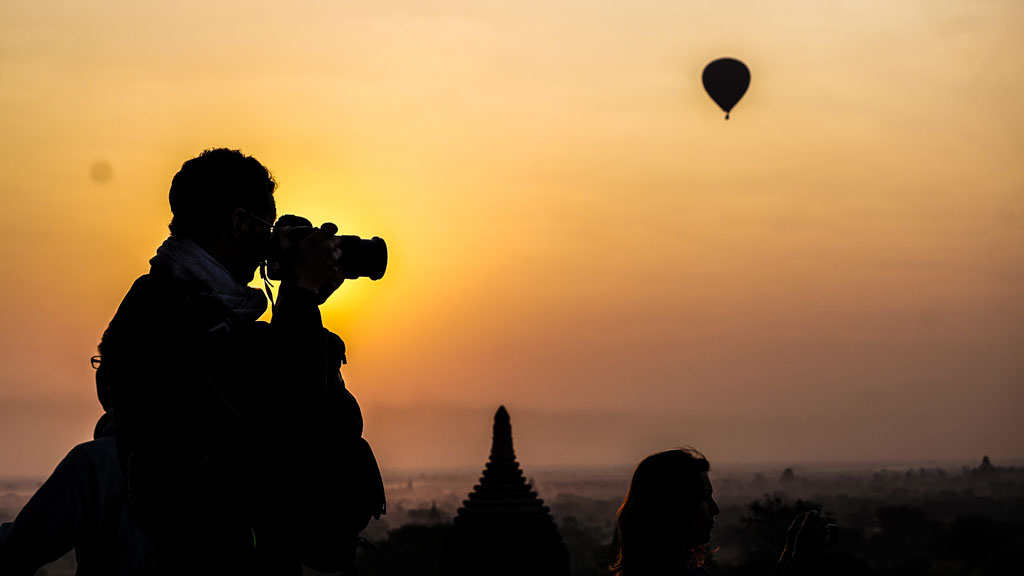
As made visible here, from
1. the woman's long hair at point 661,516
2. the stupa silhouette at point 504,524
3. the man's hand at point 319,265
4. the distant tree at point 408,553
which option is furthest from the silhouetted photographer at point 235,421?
the distant tree at point 408,553

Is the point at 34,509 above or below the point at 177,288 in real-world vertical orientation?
below

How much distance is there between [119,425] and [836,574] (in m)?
49.1

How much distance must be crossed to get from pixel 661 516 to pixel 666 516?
0.02 meters

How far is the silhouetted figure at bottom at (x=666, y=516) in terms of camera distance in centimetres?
475

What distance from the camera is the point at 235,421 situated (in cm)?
304

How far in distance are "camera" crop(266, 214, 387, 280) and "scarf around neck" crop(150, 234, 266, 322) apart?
0.09 m

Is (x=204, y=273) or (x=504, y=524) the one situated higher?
(x=504, y=524)

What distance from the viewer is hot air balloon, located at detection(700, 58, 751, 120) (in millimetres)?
40312

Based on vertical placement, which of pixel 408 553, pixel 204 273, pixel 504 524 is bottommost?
pixel 204 273

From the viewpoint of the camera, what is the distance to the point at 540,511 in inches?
1860

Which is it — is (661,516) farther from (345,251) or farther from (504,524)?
(504,524)

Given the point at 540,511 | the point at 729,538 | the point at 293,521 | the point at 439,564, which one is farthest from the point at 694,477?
the point at 729,538

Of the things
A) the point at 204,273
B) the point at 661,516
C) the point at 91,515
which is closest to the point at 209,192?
the point at 204,273

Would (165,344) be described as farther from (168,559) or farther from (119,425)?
(168,559)
